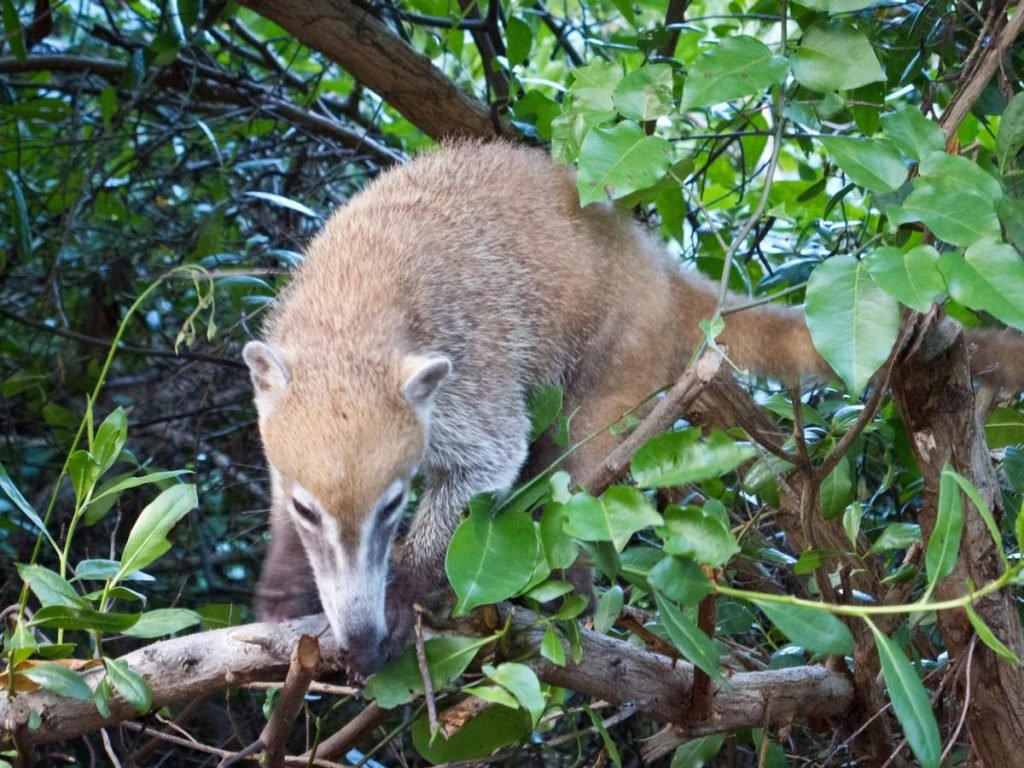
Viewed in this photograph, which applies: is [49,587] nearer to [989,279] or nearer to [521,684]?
[521,684]

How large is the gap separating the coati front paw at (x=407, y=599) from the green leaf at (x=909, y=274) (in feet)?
4.47

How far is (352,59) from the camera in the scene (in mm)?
3826

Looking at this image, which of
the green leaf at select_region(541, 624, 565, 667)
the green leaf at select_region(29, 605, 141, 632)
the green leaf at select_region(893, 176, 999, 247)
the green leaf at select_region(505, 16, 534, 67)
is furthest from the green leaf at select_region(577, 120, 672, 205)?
the green leaf at select_region(505, 16, 534, 67)

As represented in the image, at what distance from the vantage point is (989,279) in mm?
1884

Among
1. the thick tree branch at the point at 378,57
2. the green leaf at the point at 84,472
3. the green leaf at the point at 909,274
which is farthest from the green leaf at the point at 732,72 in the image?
the thick tree branch at the point at 378,57

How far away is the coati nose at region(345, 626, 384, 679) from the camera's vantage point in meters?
2.50

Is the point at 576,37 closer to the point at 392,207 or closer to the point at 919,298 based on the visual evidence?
the point at 392,207

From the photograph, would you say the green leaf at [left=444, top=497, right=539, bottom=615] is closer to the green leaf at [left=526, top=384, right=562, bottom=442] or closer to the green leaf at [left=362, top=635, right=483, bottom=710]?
the green leaf at [left=362, top=635, right=483, bottom=710]

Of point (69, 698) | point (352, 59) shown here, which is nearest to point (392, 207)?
point (352, 59)

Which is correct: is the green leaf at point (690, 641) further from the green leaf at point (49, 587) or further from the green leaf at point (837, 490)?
the green leaf at point (49, 587)

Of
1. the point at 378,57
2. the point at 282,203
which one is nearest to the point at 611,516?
the point at 282,203

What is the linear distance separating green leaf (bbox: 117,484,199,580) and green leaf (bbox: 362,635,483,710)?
1.73ft

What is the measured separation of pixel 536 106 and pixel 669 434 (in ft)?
6.34

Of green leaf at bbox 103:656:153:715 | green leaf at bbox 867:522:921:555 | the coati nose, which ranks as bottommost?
green leaf at bbox 867:522:921:555
